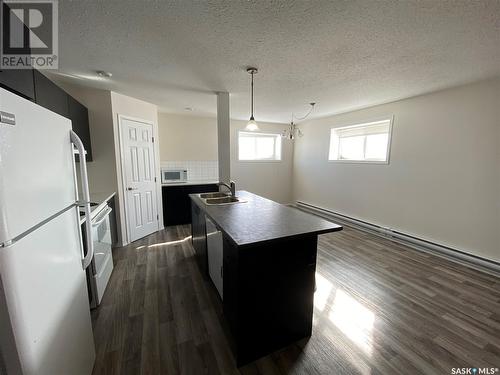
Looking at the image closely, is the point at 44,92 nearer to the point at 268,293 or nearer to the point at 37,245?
the point at 37,245

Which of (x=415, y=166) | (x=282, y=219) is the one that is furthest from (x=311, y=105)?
(x=282, y=219)

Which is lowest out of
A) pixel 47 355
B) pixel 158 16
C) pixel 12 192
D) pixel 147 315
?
pixel 147 315

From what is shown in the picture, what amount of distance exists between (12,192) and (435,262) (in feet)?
13.5

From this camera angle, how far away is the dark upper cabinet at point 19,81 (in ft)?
4.42

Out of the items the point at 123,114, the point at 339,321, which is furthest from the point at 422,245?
the point at 123,114

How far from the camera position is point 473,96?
101 inches

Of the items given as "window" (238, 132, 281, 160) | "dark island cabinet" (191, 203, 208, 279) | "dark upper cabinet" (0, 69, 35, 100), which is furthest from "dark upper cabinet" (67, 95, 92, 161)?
"window" (238, 132, 281, 160)

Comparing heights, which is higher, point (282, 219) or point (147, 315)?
point (282, 219)

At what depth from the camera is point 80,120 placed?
8.75 ft

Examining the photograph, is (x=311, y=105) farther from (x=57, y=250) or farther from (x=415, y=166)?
(x=57, y=250)

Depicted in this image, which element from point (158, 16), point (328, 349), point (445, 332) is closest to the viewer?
point (158, 16)

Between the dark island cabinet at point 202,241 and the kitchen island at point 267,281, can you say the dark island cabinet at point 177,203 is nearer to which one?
the dark island cabinet at point 202,241

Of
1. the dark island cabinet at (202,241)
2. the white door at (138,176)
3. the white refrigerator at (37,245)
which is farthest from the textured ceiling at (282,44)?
the dark island cabinet at (202,241)

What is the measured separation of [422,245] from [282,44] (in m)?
3.49
